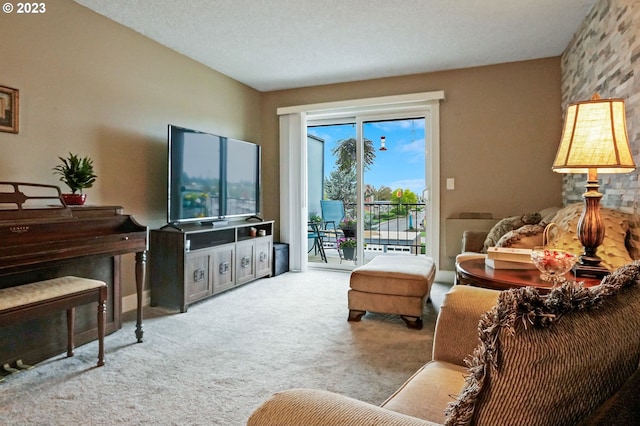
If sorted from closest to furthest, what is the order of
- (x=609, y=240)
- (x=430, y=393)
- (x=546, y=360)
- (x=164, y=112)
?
(x=546, y=360), (x=430, y=393), (x=609, y=240), (x=164, y=112)

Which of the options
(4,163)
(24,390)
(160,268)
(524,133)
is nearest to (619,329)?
(24,390)

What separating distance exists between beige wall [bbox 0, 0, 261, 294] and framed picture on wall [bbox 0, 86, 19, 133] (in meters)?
0.05

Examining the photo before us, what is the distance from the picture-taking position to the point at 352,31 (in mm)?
3234

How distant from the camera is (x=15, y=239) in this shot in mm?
1953

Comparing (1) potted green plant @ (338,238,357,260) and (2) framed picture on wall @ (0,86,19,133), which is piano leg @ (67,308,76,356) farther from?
(1) potted green plant @ (338,238,357,260)

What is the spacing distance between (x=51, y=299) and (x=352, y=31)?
2941mm

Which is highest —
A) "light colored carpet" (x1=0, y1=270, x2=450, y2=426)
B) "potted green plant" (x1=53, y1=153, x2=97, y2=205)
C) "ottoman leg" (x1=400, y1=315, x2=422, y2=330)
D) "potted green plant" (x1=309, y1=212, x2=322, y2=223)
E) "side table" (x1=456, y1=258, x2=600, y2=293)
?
"potted green plant" (x1=53, y1=153, x2=97, y2=205)

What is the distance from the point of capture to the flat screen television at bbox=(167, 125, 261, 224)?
10.8 ft

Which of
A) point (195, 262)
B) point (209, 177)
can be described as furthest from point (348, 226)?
point (195, 262)

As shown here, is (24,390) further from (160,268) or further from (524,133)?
(524,133)

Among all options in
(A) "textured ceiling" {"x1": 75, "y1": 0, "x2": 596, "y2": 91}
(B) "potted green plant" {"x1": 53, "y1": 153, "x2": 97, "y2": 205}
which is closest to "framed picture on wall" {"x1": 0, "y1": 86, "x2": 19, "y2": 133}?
(B) "potted green plant" {"x1": 53, "y1": 153, "x2": 97, "y2": 205}

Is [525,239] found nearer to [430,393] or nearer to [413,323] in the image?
[413,323]

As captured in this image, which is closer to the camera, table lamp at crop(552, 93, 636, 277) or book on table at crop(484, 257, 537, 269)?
table lamp at crop(552, 93, 636, 277)

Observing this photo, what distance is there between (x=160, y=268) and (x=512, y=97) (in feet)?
13.0
